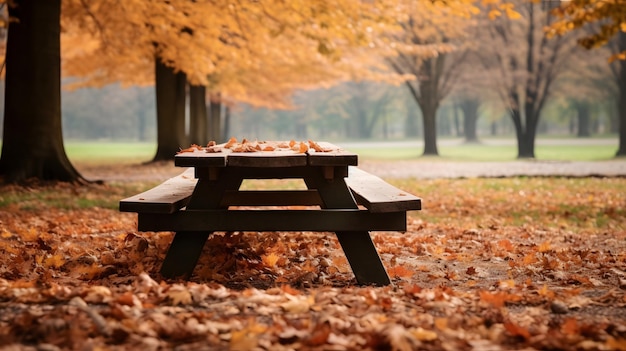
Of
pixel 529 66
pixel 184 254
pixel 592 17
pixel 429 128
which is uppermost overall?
pixel 529 66

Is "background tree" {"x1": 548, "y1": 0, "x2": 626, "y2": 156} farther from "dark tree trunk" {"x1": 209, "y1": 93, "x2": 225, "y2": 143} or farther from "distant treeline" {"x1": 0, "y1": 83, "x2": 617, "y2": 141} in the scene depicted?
"distant treeline" {"x1": 0, "y1": 83, "x2": 617, "y2": 141}

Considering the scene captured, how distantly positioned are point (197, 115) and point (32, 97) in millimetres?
Answer: 12747

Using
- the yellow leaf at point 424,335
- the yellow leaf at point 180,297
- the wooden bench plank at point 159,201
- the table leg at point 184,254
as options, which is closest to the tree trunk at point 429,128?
the wooden bench plank at point 159,201

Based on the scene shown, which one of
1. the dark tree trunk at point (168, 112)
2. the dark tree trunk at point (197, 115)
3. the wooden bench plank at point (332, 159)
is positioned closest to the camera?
the wooden bench plank at point (332, 159)

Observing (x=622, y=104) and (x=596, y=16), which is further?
(x=622, y=104)

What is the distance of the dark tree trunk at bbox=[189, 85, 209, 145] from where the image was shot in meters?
22.9

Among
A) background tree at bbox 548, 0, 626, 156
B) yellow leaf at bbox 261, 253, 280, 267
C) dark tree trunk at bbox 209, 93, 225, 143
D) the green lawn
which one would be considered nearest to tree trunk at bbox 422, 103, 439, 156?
the green lawn

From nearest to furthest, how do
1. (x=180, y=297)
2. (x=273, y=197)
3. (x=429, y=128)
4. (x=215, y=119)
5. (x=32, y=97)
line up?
(x=180, y=297)
(x=273, y=197)
(x=32, y=97)
(x=429, y=128)
(x=215, y=119)

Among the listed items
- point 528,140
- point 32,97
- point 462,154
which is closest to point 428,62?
point 462,154

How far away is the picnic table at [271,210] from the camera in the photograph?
12.5ft

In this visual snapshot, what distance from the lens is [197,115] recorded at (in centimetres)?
2295

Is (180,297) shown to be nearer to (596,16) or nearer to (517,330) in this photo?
(517,330)

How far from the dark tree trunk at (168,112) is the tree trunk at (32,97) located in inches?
329

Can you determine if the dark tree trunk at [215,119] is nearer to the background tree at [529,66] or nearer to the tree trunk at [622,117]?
the background tree at [529,66]
